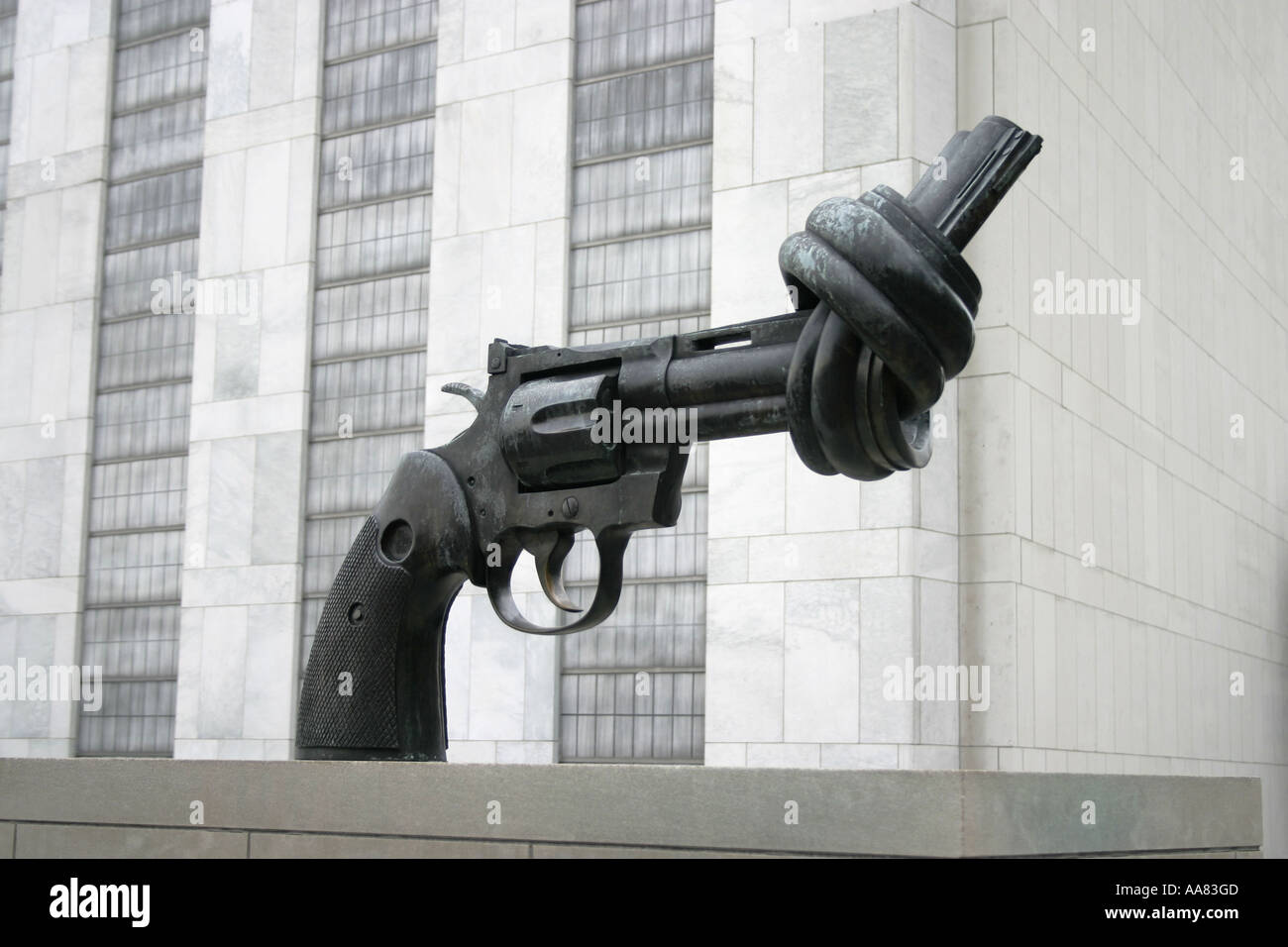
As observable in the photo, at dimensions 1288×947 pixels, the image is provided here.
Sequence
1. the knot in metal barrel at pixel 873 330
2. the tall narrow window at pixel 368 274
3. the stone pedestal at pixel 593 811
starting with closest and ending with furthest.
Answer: the stone pedestal at pixel 593 811 → the knot in metal barrel at pixel 873 330 → the tall narrow window at pixel 368 274

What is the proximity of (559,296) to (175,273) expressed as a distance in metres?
5.30

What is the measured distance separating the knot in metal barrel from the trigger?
1.06 meters

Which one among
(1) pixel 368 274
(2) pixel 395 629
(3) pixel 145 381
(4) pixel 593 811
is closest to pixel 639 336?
(1) pixel 368 274

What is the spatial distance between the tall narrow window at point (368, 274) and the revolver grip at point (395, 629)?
9.82 m

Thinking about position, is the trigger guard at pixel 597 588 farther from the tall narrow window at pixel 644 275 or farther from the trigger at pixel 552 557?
the tall narrow window at pixel 644 275

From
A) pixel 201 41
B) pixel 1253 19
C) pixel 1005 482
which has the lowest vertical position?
pixel 1005 482

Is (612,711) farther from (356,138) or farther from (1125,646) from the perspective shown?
(356,138)

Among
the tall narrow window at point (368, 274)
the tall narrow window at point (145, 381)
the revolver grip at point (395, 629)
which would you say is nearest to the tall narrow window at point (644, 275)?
the tall narrow window at point (368, 274)

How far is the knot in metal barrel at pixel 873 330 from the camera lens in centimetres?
423

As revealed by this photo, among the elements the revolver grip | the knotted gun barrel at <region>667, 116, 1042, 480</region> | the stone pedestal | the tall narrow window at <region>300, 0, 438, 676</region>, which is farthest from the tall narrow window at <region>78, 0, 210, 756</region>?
the knotted gun barrel at <region>667, 116, 1042, 480</region>

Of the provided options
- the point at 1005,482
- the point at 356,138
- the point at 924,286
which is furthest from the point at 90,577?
the point at 924,286

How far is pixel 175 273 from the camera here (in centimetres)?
1727

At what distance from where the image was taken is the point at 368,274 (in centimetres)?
1597

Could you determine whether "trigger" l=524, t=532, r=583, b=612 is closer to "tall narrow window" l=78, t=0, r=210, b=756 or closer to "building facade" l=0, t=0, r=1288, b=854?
"building facade" l=0, t=0, r=1288, b=854
